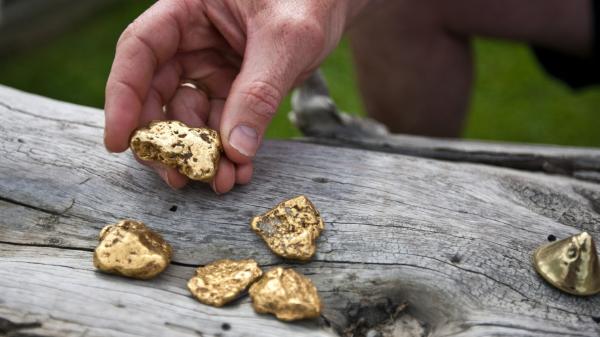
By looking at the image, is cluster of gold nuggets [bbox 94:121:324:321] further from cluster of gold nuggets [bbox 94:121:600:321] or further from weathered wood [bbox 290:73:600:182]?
weathered wood [bbox 290:73:600:182]

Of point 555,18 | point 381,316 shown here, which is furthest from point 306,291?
point 555,18

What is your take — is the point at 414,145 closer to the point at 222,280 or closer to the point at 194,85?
the point at 194,85

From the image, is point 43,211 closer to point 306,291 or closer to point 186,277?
point 186,277

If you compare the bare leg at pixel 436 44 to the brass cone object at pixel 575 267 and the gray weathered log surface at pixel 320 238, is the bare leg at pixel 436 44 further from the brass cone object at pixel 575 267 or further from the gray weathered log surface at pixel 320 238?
the brass cone object at pixel 575 267

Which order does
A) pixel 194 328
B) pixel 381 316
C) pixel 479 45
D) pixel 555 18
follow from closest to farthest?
1. pixel 194 328
2. pixel 381 316
3. pixel 555 18
4. pixel 479 45

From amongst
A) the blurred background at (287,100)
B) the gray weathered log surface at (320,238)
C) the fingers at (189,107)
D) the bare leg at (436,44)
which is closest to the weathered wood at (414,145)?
the gray weathered log surface at (320,238)

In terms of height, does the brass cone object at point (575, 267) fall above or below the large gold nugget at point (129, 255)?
above

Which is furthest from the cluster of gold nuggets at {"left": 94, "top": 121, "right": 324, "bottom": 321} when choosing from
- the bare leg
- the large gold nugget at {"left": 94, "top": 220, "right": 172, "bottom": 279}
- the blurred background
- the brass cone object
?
the blurred background
